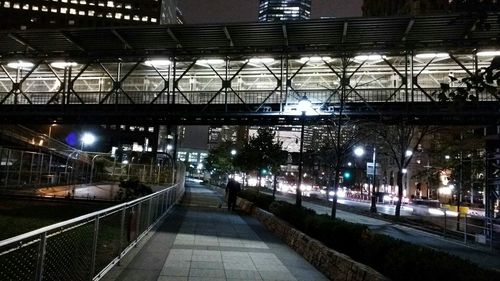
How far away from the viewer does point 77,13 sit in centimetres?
12600

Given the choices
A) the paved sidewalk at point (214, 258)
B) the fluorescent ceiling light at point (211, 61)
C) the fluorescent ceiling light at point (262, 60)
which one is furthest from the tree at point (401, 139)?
the paved sidewalk at point (214, 258)

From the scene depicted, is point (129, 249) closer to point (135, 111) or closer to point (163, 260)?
point (163, 260)

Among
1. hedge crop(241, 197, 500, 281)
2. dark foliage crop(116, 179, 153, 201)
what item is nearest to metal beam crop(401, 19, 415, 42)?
hedge crop(241, 197, 500, 281)

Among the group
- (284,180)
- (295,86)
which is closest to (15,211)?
(295,86)

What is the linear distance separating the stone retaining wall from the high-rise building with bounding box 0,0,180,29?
403ft

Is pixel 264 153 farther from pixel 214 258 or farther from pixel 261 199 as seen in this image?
pixel 214 258

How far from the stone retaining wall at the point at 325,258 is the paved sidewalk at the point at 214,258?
0.71ft

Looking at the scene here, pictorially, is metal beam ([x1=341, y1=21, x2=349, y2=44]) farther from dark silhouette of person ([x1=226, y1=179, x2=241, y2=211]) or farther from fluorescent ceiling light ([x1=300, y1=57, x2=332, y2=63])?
dark silhouette of person ([x1=226, y1=179, x2=241, y2=211])

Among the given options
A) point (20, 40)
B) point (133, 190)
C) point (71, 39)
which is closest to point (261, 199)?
point (133, 190)

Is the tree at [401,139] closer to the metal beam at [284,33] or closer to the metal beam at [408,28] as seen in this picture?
the metal beam at [408,28]

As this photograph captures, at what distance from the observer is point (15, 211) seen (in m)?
20.2

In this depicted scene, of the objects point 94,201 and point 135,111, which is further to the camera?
point 135,111

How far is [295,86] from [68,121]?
1801 cm

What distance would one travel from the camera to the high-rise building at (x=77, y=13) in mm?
118812
